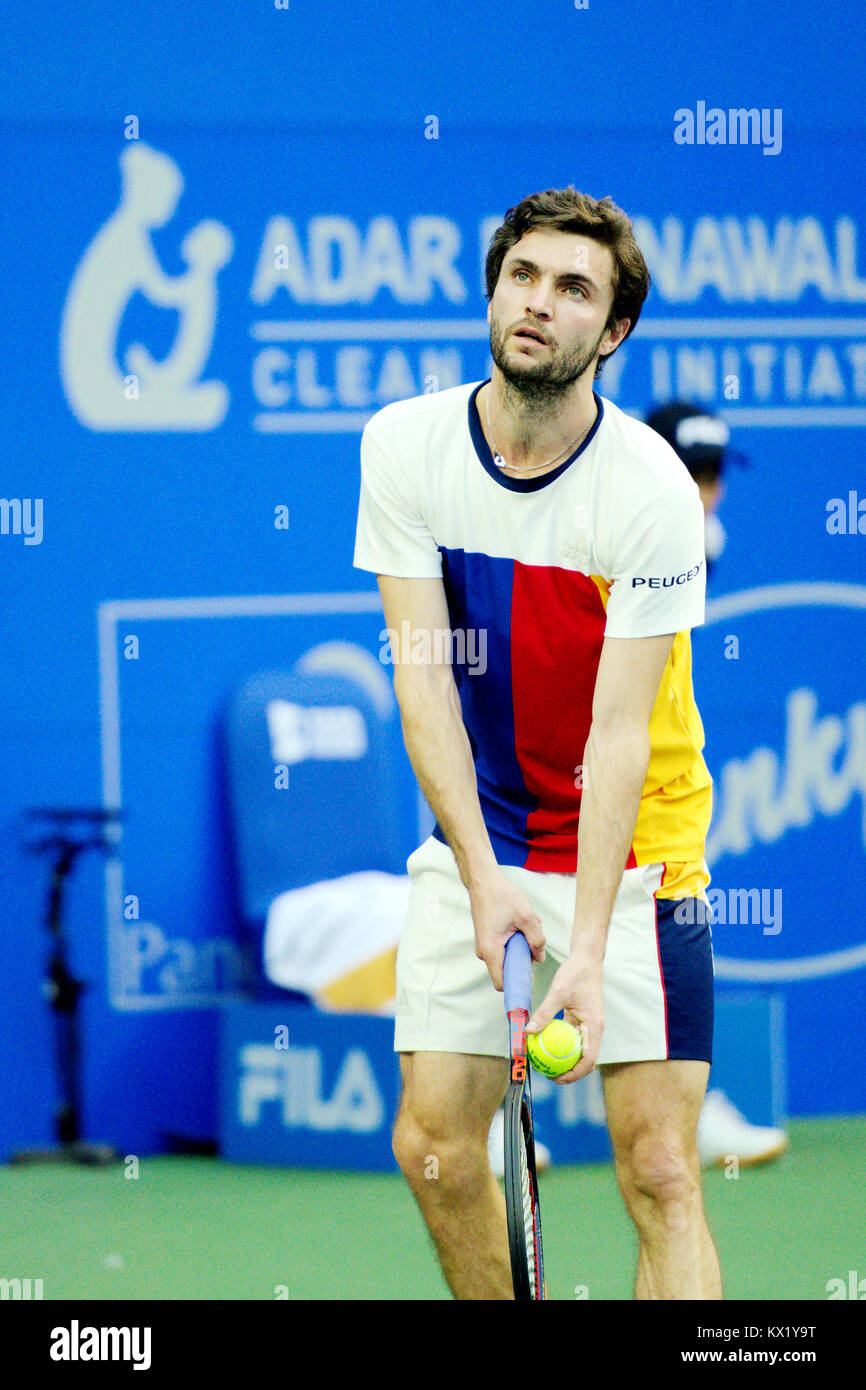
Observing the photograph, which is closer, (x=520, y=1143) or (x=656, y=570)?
(x=520, y=1143)

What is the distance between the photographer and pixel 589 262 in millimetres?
2668

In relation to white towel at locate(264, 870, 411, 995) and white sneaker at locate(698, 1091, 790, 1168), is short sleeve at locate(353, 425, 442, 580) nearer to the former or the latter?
white towel at locate(264, 870, 411, 995)

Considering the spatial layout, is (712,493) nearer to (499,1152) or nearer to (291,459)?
(291,459)

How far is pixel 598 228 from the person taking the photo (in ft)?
8.80

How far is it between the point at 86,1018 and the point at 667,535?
272 cm

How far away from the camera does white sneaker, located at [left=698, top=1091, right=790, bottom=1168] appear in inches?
181

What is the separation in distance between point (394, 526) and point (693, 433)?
201cm

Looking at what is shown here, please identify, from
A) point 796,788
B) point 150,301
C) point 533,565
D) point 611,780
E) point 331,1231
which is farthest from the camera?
point 796,788

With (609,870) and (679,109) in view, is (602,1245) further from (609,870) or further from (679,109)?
(679,109)

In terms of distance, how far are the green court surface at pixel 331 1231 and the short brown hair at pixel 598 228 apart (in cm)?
188

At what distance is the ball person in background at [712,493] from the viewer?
4602 mm

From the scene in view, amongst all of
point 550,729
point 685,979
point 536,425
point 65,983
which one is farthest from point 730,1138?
point 536,425

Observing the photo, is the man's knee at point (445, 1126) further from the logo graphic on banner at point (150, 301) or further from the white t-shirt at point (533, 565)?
the logo graphic on banner at point (150, 301)

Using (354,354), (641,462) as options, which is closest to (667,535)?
(641,462)
